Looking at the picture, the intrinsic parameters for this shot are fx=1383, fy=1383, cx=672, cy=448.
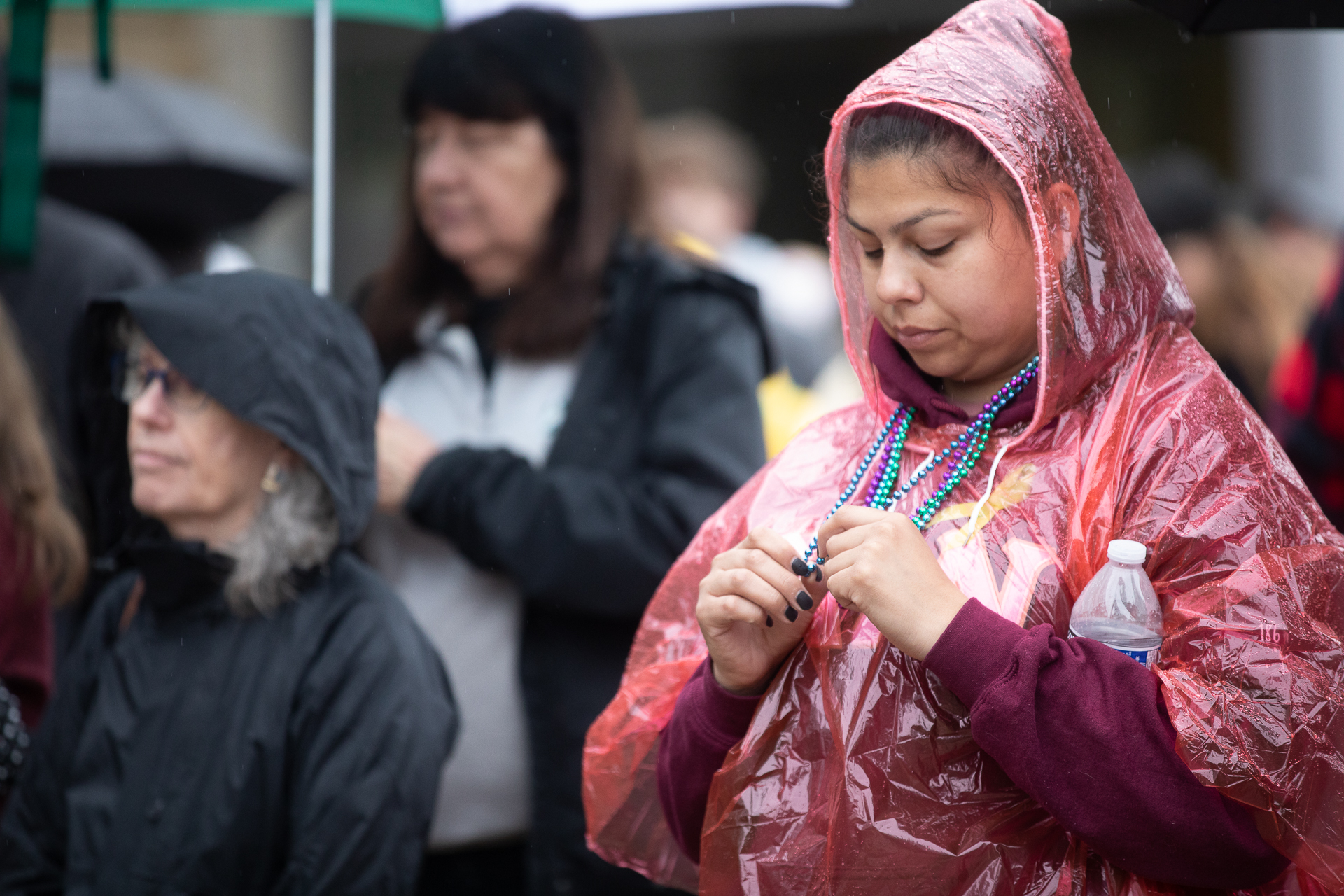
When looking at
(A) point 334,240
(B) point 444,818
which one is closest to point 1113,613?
(B) point 444,818

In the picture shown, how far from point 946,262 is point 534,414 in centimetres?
134

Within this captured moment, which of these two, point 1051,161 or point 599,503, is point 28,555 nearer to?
point 599,503

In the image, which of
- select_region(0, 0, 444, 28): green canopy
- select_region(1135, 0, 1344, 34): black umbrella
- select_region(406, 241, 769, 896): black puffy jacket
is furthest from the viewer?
select_region(0, 0, 444, 28): green canopy

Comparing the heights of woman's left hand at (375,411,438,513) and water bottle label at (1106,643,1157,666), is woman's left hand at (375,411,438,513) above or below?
below

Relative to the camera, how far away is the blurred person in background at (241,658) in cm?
211

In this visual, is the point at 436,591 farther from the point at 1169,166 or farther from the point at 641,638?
the point at 1169,166

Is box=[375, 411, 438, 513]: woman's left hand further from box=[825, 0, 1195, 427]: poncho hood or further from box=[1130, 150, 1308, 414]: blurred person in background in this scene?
box=[1130, 150, 1308, 414]: blurred person in background

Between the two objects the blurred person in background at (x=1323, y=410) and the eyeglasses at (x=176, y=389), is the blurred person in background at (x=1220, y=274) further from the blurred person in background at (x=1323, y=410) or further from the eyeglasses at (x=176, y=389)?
the eyeglasses at (x=176, y=389)

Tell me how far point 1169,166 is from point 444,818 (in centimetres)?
344

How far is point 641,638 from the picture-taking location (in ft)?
Result: 6.36

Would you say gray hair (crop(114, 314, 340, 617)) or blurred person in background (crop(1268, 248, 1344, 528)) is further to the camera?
blurred person in background (crop(1268, 248, 1344, 528))

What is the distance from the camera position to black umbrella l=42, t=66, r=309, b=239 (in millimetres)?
4457

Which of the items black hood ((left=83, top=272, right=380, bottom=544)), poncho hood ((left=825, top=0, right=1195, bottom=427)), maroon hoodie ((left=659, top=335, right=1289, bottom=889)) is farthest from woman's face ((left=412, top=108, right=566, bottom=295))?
maroon hoodie ((left=659, top=335, right=1289, bottom=889))

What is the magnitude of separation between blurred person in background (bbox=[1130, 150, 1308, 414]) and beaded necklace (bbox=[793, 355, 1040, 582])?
291 cm
